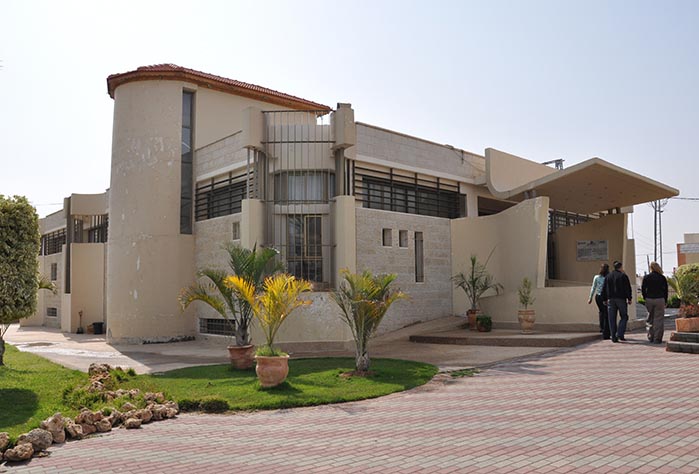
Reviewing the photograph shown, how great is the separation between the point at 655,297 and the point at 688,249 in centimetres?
3316

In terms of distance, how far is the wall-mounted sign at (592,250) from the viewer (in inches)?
917

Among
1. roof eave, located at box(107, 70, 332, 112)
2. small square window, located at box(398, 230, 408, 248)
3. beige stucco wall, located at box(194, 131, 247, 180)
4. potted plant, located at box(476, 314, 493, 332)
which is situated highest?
roof eave, located at box(107, 70, 332, 112)

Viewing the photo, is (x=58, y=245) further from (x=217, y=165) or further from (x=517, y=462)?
(x=517, y=462)

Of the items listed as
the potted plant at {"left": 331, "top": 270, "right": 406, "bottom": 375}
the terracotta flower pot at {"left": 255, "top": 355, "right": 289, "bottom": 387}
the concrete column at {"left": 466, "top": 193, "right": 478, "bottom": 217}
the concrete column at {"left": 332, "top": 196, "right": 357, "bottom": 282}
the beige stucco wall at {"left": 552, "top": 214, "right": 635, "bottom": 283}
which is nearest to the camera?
the terracotta flower pot at {"left": 255, "top": 355, "right": 289, "bottom": 387}

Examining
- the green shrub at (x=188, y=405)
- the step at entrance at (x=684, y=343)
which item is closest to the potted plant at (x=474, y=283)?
the step at entrance at (x=684, y=343)

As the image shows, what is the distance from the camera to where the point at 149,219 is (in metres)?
20.7

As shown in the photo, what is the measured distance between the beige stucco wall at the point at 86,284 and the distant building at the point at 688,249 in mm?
35603

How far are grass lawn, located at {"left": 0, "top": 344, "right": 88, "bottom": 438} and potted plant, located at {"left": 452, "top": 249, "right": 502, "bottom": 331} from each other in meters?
11.8

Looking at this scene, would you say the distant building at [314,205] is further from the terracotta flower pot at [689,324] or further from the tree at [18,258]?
the tree at [18,258]

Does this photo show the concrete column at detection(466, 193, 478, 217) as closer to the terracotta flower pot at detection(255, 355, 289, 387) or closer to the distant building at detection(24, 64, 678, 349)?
the distant building at detection(24, 64, 678, 349)

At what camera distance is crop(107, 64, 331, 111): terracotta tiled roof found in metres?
20.8

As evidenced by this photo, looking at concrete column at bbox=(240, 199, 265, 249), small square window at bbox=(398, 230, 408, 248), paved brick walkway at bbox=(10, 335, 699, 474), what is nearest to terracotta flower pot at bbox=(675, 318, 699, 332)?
paved brick walkway at bbox=(10, 335, 699, 474)

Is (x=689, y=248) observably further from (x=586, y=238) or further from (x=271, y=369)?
(x=271, y=369)

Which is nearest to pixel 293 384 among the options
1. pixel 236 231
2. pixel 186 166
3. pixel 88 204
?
pixel 236 231
